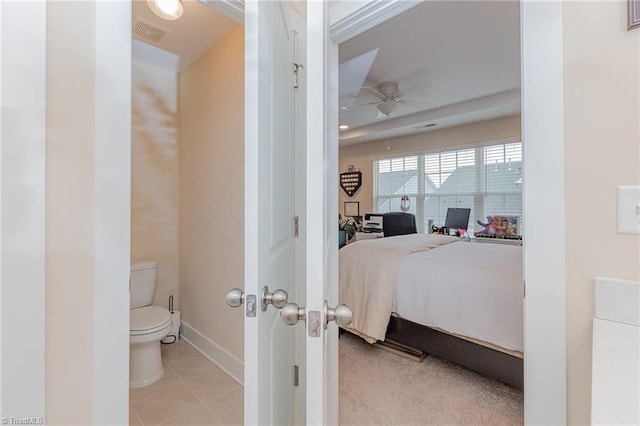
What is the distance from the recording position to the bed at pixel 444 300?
6.13 feet

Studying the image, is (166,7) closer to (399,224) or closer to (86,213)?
(86,213)

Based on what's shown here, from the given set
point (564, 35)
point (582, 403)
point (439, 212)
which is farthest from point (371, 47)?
point (439, 212)

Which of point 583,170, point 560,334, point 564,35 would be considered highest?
point 564,35

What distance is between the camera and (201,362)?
2.24 m

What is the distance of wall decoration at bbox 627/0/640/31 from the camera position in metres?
0.68

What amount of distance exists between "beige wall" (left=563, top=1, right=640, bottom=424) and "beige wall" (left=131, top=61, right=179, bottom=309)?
2.76 m

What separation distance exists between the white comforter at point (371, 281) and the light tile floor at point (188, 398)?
1112mm

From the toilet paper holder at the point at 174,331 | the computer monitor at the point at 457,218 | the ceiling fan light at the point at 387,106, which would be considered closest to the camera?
the toilet paper holder at the point at 174,331

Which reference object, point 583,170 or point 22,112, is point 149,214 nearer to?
point 22,112

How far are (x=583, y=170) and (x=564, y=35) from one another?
37 centimetres

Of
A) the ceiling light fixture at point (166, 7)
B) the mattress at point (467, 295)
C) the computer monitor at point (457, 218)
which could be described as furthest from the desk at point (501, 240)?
the ceiling light fixture at point (166, 7)

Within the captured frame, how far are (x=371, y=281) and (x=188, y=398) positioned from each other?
157 centimetres

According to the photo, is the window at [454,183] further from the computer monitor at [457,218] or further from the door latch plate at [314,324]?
the door latch plate at [314,324]

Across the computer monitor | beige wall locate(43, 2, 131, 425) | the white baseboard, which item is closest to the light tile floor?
the white baseboard
